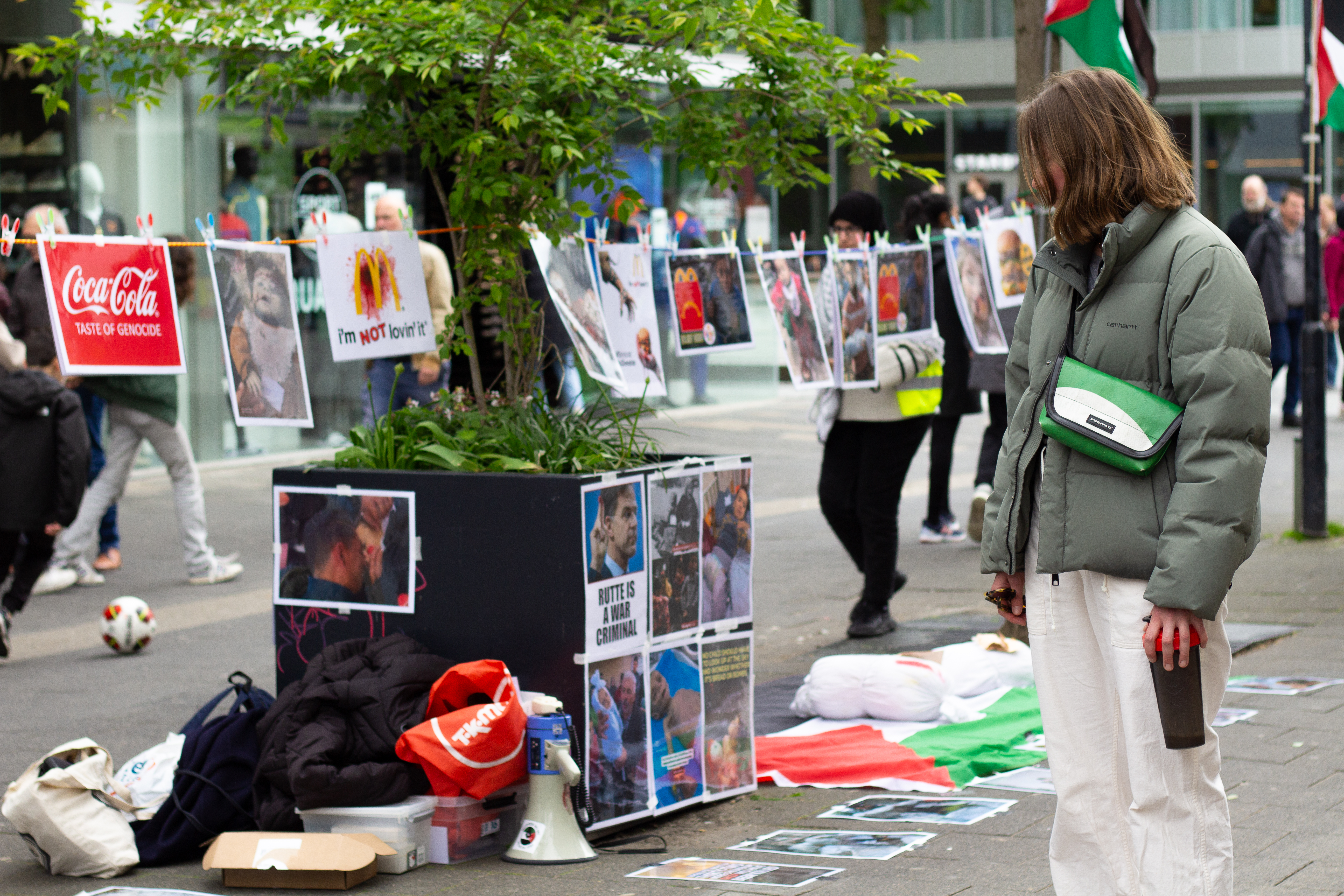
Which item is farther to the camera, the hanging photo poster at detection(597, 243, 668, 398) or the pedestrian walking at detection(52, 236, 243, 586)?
the pedestrian walking at detection(52, 236, 243, 586)

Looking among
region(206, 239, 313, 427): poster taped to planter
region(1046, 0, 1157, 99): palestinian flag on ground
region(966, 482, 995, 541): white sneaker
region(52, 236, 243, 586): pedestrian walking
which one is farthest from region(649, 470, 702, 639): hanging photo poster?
region(52, 236, 243, 586): pedestrian walking

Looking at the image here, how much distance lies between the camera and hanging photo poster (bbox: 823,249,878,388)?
6.56 meters

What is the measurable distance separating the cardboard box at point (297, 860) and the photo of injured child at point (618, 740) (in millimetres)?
638

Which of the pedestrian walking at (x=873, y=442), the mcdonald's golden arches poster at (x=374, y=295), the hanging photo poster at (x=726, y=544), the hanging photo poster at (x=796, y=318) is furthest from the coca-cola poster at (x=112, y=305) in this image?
the pedestrian walking at (x=873, y=442)

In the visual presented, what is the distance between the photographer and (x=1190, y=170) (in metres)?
3.33

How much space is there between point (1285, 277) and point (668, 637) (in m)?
12.2

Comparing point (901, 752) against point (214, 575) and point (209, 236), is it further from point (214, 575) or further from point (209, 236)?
point (214, 575)

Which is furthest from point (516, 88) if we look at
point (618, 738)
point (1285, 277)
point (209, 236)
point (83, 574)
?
point (1285, 277)

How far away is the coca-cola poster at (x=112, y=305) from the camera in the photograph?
450 centimetres

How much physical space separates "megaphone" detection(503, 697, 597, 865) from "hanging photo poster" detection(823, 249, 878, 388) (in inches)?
99.3

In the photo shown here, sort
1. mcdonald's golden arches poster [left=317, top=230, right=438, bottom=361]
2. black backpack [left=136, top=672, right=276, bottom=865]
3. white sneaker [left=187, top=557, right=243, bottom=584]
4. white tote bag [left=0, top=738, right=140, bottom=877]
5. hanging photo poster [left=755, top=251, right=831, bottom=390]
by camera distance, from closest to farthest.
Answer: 1. white tote bag [left=0, top=738, right=140, bottom=877]
2. black backpack [left=136, top=672, right=276, bottom=865]
3. mcdonald's golden arches poster [left=317, top=230, right=438, bottom=361]
4. hanging photo poster [left=755, top=251, right=831, bottom=390]
5. white sneaker [left=187, top=557, right=243, bottom=584]

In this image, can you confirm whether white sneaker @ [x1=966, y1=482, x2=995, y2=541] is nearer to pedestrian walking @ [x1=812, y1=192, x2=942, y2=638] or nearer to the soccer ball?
pedestrian walking @ [x1=812, y1=192, x2=942, y2=638]

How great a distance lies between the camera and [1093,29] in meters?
7.29

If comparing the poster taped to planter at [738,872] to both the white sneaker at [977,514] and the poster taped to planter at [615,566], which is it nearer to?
the poster taped to planter at [615,566]
